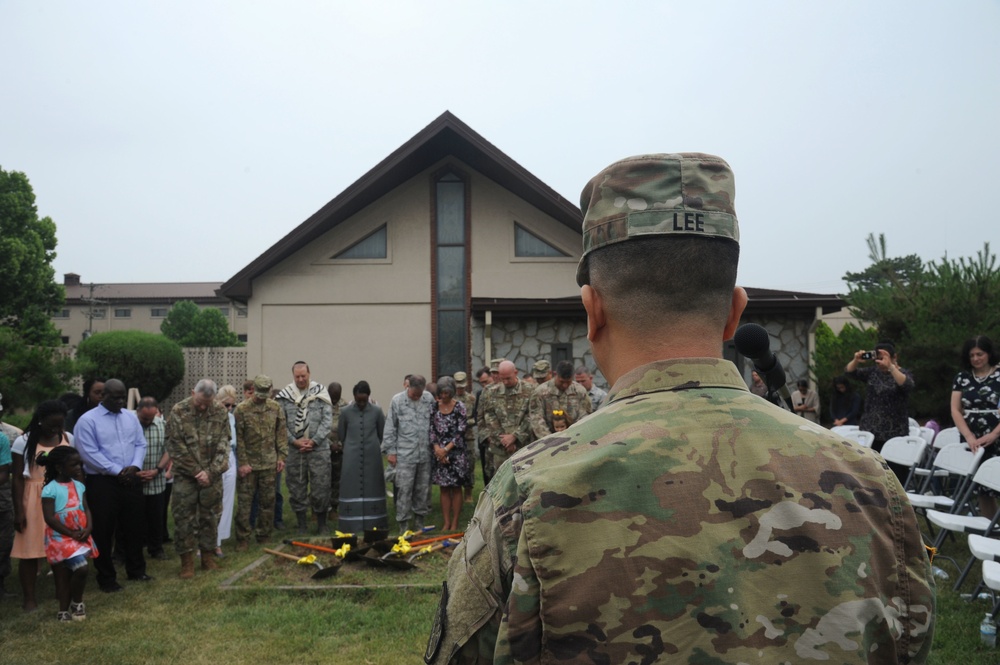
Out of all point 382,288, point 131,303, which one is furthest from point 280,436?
point 131,303

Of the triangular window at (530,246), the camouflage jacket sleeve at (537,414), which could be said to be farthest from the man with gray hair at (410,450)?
Result: the triangular window at (530,246)

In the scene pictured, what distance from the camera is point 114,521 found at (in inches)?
283

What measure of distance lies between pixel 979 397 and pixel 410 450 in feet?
20.9

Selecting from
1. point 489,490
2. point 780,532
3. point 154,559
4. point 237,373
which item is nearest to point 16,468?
point 154,559

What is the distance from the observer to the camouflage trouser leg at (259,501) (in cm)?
888

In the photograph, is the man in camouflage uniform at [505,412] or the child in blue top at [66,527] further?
the man in camouflage uniform at [505,412]

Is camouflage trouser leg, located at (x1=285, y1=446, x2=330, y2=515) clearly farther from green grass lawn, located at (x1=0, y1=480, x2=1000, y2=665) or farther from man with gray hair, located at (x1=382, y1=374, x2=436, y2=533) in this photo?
green grass lawn, located at (x1=0, y1=480, x2=1000, y2=665)

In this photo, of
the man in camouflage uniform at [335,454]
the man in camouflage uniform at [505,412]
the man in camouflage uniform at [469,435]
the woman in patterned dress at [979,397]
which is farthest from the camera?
the man in camouflage uniform at [335,454]

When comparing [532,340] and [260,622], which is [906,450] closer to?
[260,622]

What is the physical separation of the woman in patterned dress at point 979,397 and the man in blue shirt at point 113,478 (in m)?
8.27

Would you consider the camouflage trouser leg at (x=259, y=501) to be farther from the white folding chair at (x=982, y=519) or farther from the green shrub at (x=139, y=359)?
the green shrub at (x=139, y=359)

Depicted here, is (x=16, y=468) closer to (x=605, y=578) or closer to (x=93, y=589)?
(x=93, y=589)

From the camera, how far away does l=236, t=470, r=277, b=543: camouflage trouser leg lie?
888 centimetres

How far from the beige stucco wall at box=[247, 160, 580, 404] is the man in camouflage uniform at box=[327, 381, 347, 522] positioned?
6797mm
